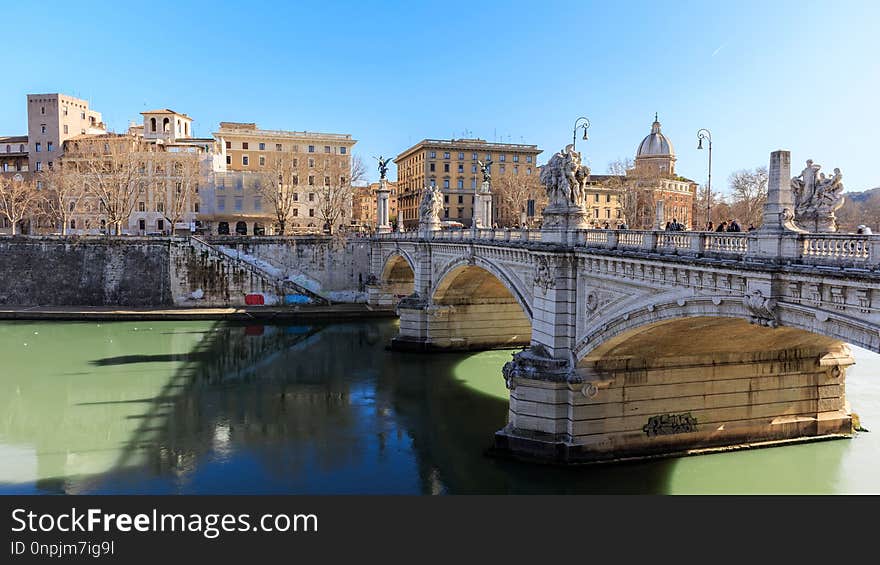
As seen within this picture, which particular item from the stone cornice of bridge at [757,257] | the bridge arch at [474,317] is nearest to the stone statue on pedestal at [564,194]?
the stone cornice of bridge at [757,257]

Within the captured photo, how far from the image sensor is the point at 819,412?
1764 cm

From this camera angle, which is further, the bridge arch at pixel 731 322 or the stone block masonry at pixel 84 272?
the stone block masonry at pixel 84 272

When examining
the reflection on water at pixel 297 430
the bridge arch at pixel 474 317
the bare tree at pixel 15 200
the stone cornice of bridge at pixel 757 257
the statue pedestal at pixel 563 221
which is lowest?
the reflection on water at pixel 297 430

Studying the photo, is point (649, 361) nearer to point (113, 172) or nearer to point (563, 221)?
point (563, 221)

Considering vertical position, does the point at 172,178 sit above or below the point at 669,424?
above

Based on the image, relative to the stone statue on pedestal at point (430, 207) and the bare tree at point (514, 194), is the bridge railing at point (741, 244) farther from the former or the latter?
the bare tree at point (514, 194)

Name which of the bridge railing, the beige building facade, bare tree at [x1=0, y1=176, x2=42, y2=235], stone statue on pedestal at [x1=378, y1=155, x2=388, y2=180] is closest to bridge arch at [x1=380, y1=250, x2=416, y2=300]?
stone statue on pedestal at [x1=378, y1=155, x2=388, y2=180]

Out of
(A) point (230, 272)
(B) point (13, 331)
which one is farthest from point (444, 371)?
(B) point (13, 331)

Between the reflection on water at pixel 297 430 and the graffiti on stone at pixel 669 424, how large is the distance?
0.73 m

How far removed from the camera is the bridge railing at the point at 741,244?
8.86m

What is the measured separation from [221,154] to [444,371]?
4211cm

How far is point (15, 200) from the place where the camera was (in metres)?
55.5

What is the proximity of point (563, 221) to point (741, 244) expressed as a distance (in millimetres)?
6502

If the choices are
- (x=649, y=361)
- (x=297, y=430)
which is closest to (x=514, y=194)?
(x=297, y=430)
